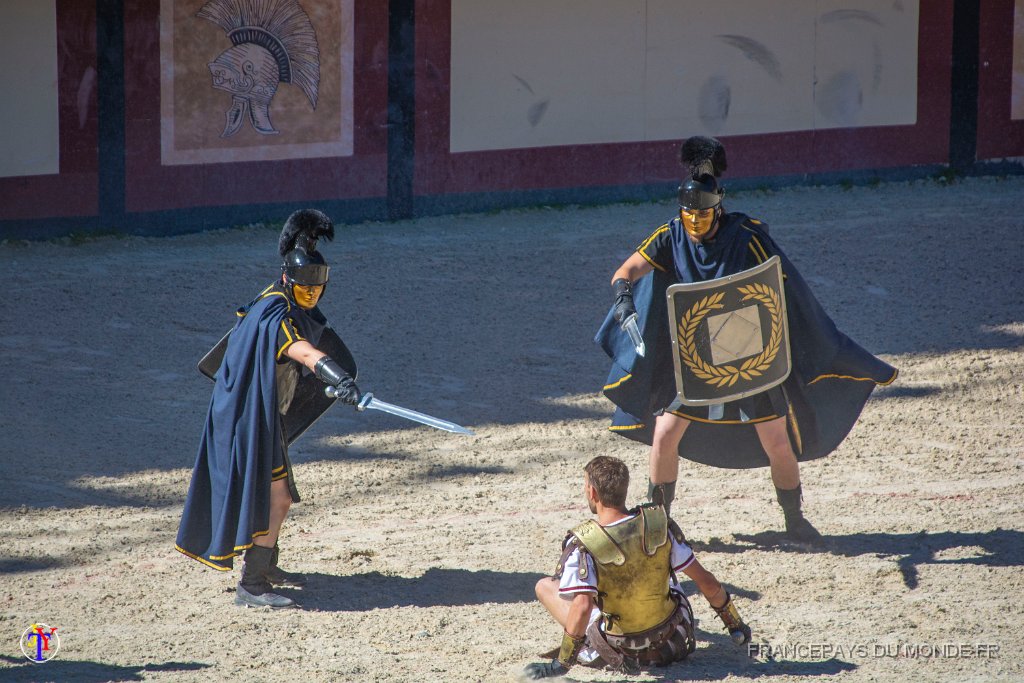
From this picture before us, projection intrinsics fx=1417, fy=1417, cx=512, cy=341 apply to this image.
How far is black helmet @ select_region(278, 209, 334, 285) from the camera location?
543cm

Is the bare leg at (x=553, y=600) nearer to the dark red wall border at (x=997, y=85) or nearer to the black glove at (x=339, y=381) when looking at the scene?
the black glove at (x=339, y=381)

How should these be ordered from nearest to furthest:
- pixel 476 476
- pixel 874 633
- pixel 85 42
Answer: pixel 874 633 < pixel 476 476 < pixel 85 42

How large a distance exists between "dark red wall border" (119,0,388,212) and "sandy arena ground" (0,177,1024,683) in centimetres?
37

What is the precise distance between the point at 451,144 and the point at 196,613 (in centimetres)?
680

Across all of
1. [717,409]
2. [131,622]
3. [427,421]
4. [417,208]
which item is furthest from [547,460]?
[417,208]

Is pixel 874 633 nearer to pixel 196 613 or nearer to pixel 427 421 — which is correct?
pixel 427 421

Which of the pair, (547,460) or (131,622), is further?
(547,460)

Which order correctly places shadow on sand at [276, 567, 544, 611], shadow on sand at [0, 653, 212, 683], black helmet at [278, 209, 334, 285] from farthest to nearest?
shadow on sand at [276, 567, 544, 611] → black helmet at [278, 209, 334, 285] → shadow on sand at [0, 653, 212, 683]

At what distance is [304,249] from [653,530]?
1768 millimetres

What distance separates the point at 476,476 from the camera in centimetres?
707

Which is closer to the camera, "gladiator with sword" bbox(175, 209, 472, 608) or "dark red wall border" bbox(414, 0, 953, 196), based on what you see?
"gladiator with sword" bbox(175, 209, 472, 608)

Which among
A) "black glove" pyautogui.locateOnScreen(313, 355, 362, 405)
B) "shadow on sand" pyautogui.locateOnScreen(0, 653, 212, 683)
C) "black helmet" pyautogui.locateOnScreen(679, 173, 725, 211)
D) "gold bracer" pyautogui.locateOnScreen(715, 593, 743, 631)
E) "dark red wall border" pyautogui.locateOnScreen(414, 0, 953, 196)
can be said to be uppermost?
"dark red wall border" pyautogui.locateOnScreen(414, 0, 953, 196)

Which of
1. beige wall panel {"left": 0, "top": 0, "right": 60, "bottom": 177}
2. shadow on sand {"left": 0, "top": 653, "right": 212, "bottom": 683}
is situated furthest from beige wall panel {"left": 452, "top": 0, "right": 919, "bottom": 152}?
shadow on sand {"left": 0, "top": 653, "right": 212, "bottom": 683}

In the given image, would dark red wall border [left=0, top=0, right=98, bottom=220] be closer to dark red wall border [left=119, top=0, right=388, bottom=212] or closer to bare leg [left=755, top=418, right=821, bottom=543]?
dark red wall border [left=119, top=0, right=388, bottom=212]
